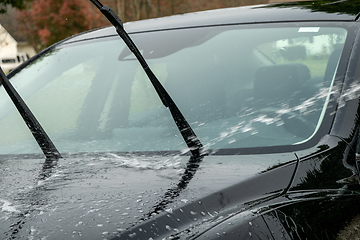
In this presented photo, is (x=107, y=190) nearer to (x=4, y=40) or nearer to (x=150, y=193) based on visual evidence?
(x=150, y=193)

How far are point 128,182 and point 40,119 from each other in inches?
34.6

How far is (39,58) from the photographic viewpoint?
100 inches

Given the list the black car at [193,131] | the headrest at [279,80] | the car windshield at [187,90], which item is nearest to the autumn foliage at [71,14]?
the car windshield at [187,90]


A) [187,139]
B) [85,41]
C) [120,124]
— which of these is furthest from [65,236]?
[85,41]

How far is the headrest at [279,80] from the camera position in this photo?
1.84m

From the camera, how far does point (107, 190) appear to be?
48.4 inches

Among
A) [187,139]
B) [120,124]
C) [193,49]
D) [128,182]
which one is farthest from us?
[193,49]

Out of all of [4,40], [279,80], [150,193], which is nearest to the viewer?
[150,193]

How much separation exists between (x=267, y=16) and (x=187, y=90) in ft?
1.69

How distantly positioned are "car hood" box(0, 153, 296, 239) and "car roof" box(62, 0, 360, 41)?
84 cm

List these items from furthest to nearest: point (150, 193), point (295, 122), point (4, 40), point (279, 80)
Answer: point (4, 40), point (279, 80), point (295, 122), point (150, 193)

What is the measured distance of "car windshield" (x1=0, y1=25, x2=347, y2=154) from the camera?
5.47 feet

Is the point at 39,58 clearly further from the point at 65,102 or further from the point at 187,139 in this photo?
the point at 187,139

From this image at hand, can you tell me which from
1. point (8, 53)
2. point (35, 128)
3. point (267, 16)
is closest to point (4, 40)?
point (35, 128)
